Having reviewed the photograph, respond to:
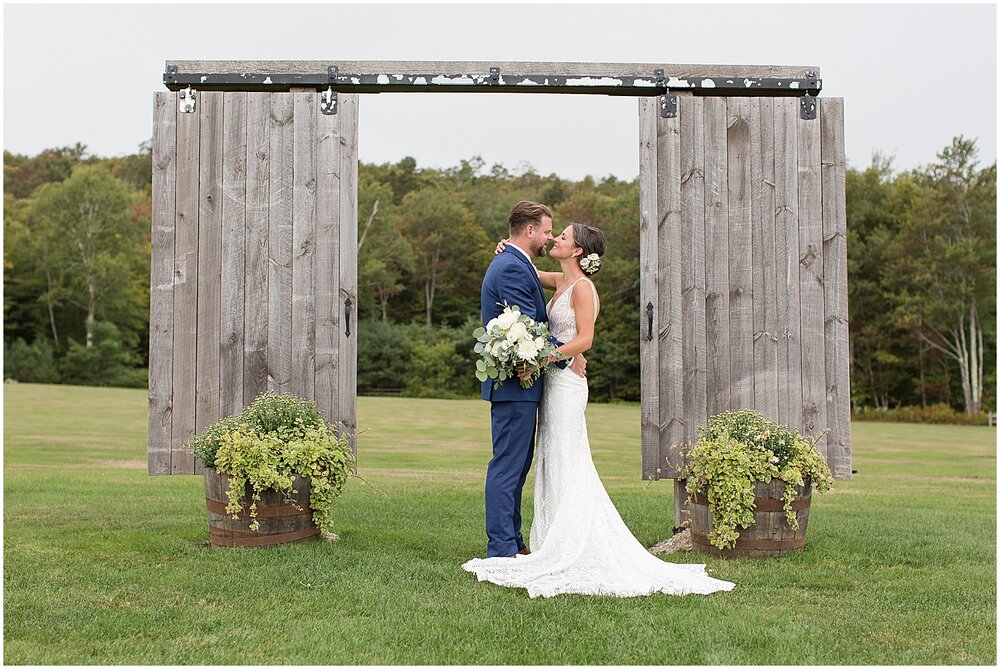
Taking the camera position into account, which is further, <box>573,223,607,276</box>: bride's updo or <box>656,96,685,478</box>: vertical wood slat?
<box>656,96,685,478</box>: vertical wood slat

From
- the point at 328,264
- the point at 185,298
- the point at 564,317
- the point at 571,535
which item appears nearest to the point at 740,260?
the point at 564,317

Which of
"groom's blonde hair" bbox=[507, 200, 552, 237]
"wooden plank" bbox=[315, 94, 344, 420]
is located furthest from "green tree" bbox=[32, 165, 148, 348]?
"groom's blonde hair" bbox=[507, 200, 552, 237]

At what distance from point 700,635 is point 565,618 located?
533 millimetres

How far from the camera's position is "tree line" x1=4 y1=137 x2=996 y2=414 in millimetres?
26219

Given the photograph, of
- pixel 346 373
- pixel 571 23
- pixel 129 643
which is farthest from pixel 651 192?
pixel 571 23

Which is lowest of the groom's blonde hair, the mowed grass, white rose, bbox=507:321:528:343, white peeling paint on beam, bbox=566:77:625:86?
the mowed grass

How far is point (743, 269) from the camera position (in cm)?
538

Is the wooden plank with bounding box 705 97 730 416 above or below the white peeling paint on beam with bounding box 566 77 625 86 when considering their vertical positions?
below

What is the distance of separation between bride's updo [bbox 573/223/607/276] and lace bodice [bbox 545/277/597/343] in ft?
0.28

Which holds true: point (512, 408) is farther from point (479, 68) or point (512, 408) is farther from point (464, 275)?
point (464, 275)

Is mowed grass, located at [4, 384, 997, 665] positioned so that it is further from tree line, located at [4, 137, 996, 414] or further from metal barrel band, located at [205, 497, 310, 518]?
tree line, located at [4, 137, 996, 414]

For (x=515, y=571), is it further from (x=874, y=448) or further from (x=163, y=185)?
(x=874, y=448)

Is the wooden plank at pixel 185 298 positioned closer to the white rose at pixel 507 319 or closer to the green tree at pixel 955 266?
the white rose at pixel 507 319

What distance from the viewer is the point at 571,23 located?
58.1 ft
